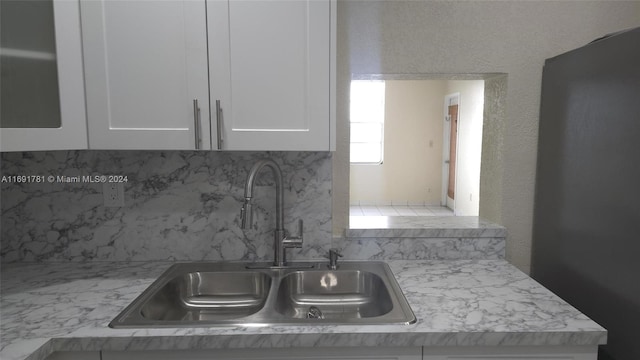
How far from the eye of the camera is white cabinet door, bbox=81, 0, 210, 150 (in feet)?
4.25

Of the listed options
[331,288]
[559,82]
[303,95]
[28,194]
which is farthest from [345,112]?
[28,194]

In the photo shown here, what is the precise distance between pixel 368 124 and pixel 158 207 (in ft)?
17.3

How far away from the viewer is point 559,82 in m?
1.55

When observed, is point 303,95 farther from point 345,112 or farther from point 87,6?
point 87,6

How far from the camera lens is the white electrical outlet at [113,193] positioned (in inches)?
64.9

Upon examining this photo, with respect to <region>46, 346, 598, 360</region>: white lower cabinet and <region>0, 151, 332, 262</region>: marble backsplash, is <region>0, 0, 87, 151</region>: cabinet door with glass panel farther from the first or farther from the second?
<region>46, 346, 598, 360</region>: white lower cabinet

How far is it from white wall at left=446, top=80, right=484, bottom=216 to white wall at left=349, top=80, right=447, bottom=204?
1.03 metres

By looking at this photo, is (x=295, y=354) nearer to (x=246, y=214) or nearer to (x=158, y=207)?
(x=246, y=214)

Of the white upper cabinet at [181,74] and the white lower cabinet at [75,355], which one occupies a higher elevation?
the white upper cabinet at [181,74]

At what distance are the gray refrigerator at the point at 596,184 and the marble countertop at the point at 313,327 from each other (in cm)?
15

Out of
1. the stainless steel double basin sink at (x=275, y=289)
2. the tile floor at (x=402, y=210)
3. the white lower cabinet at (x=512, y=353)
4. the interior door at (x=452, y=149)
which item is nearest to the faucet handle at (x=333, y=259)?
the stainless steel double basin sink at (x=275, y=289)

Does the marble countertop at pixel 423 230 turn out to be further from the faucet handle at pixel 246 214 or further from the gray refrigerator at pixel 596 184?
the faucet handle at pixel 246 214

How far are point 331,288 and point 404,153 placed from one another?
5.30m

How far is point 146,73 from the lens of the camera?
1.32 m
